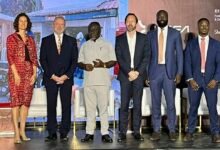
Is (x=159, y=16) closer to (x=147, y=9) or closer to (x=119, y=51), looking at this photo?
(x=119, y=51)

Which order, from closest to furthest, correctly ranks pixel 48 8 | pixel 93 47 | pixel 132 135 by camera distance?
pixel 93 47
pixel 132 135
pixel 48 8

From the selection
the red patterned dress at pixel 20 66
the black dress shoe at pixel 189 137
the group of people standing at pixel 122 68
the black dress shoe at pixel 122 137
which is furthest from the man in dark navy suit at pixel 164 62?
the red patterned dress at pixel 20 66

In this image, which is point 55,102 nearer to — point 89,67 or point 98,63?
point 89,67

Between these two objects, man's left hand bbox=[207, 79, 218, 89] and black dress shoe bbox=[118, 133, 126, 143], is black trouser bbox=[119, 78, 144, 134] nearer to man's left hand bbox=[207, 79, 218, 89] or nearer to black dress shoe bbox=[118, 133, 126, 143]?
black dress shoe bbox=[118, 133, 126, 143]

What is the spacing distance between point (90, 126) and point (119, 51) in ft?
3.59

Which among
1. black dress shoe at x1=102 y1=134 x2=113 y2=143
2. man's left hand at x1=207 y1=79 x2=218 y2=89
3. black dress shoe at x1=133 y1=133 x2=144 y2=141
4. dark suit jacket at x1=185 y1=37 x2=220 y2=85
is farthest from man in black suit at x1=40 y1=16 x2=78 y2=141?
man's left hand at x1=207 y1=79 x2=218 y2=89

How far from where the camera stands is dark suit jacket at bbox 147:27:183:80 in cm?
669

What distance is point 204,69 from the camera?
22.0 feet

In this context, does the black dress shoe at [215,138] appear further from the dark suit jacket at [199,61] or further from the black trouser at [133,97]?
the black trouser at [133,97]

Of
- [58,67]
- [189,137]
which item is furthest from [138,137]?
[58,67]

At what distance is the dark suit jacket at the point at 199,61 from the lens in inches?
261

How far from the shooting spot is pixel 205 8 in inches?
324

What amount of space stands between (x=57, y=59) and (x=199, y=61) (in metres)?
1.94

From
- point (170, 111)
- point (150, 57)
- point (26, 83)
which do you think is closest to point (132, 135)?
point (170, 111)
